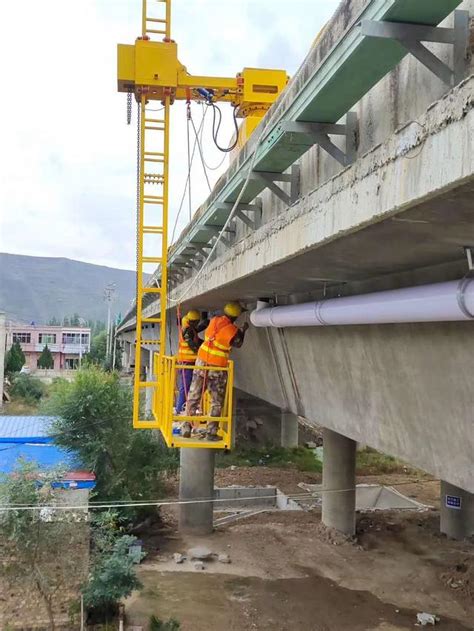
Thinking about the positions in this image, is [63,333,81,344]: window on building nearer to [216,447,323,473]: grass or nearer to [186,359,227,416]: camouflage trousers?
[216,447,323,473]: grass

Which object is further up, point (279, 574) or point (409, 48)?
point (409, 48)

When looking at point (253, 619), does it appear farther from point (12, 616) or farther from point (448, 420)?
point (448, 420)

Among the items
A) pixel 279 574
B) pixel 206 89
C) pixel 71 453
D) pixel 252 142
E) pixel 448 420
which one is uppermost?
pixel 206 89

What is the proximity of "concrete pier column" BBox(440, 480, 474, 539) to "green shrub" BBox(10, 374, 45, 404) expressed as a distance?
119 ft

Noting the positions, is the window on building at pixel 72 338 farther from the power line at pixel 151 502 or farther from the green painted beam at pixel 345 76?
the green painted beam at pixel 345 76

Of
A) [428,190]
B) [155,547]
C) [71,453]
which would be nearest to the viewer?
[428,190]

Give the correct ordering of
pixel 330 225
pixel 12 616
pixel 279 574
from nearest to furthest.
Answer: pixel 330 225 → pixel 12 616 → pixel 279 574

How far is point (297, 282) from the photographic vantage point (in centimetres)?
709

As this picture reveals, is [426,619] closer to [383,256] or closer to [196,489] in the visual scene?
[196,489]

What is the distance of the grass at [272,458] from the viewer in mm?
27592

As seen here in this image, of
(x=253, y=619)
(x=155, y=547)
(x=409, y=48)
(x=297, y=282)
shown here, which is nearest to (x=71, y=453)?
(x=155, y=547)

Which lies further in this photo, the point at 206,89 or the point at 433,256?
the point at 206,89

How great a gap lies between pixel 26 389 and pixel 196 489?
1394 inches

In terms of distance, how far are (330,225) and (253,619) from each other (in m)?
9.97
